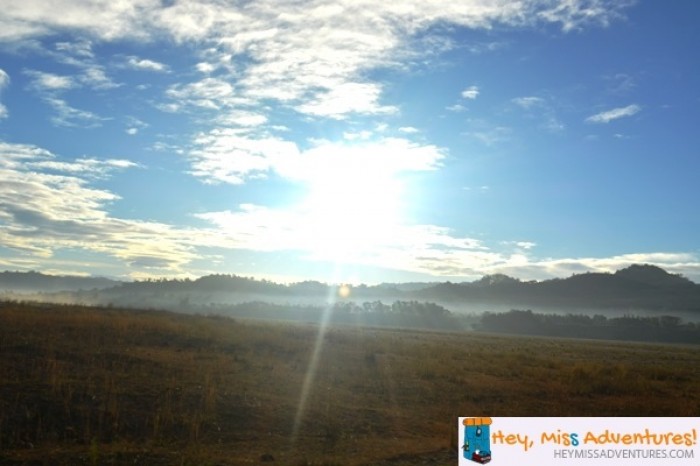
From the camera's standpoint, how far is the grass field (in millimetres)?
13727

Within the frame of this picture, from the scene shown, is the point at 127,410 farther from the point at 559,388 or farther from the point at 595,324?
the point at 595,324

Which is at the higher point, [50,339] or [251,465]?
[50,339]

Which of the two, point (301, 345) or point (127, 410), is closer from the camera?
point (127, 410)

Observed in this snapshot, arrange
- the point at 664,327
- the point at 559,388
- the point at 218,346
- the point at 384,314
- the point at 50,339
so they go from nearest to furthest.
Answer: the point at 50,339 → the point at 559,388 → the point at 218,346 → the point at 664,327 → the point at 384,314

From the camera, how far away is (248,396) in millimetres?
19547

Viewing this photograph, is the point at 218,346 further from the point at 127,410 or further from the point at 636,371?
the point at 636,371

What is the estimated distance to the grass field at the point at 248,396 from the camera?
13727 mm

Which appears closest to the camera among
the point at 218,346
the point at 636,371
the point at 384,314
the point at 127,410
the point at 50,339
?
the point at 127,410

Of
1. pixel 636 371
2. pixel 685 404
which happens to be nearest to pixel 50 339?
pixel 685 404

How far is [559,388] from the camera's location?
27641 mm

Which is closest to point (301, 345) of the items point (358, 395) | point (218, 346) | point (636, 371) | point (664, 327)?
point (218, 346)

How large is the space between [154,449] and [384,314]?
133 metres

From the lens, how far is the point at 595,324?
13175 cm

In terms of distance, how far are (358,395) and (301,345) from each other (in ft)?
48.4
